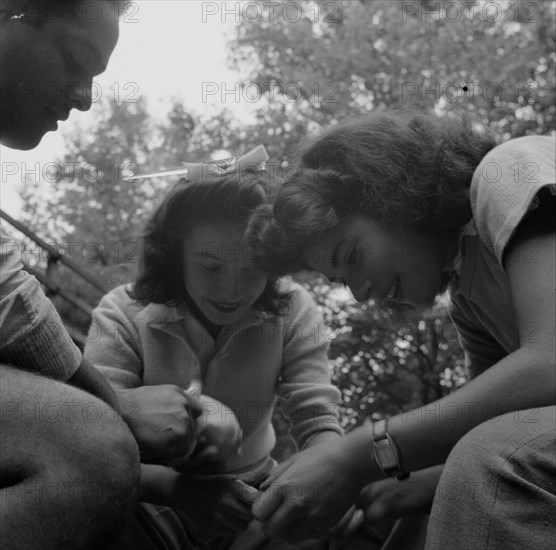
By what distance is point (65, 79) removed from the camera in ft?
5.01

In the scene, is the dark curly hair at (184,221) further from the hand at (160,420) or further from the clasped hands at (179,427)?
the hand at (160,420)

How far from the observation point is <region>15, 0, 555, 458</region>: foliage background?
637 centimetres

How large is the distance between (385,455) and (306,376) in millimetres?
729

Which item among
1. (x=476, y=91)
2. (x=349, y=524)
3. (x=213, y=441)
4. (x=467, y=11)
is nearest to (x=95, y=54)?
(x=213, y=441)

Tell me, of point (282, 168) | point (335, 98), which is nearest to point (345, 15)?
point (335, 98)

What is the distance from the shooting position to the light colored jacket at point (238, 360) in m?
1.98

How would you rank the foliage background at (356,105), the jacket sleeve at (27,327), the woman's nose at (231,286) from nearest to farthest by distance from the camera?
the jacket sleeve at (27,327), the woman's nose at (231,286), the foliage background at (356,105)

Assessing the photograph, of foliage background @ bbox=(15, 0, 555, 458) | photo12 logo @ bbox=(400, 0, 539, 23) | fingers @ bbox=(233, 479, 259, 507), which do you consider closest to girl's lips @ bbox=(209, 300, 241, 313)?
fingers @ bbox=(233, 479, 259, 507)

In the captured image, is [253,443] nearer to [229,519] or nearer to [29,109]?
[229,519]

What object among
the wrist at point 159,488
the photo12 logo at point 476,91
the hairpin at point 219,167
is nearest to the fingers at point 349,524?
the wrist at point 159,488

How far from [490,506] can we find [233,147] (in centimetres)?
630

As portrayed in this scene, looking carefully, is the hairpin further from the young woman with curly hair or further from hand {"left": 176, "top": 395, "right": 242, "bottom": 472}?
hand {"left": 176, "top": 395, "right": 242, "bottom": 472}

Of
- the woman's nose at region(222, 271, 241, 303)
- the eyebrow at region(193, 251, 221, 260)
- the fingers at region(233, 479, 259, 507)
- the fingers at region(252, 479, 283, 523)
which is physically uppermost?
the eyebrow at region(193, 251, 221, 260)

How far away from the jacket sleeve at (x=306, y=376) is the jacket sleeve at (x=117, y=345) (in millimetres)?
387
